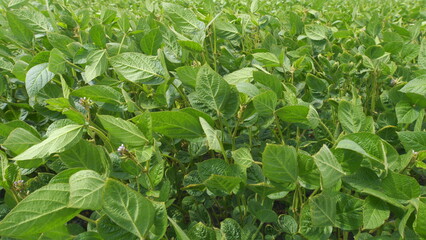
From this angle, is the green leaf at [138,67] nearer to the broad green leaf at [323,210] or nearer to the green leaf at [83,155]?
the green leaf at [83,155]

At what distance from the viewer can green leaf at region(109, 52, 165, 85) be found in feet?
2.84

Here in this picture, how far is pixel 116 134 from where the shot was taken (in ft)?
2.29

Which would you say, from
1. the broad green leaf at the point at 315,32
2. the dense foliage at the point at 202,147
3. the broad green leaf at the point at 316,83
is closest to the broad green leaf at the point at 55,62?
the dense foliage at the point at 202,147

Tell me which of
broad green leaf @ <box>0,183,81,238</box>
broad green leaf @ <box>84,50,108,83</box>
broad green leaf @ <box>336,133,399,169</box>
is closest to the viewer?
broad green leaf @ <box>0,183,81,238</box>

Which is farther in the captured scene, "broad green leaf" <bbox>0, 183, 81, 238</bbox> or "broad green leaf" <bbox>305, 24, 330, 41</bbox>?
"broad green leaf" <bbox>305, 24, 330, 41</bbox>

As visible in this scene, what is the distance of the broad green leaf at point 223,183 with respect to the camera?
2.27 ft

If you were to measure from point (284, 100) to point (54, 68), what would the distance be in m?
0.66

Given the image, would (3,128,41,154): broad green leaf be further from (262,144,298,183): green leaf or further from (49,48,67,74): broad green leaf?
(262,144,298,183): green leaf

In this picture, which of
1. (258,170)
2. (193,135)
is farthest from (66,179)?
→ (258,170)

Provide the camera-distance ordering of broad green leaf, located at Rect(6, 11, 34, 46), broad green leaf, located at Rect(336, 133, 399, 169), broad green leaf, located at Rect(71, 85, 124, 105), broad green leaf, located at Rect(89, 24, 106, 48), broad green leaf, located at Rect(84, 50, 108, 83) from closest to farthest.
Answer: broad green leaf, located at Rect(336, 133, 399, 169) → broad green leaf, located at Rect(71, 85, 124, 105) → broad green leaf, located at Rect(84, 50, 108, 83) → broad green leaf, located at Rect(89, 24, 106, 48) → broad green leaf, located at Rect(6, 11, 34, 46)

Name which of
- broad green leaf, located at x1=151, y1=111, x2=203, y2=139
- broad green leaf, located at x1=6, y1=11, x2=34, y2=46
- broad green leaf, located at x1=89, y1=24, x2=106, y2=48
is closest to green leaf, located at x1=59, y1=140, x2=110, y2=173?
broad green leaf, located at x1=151, y1=111, x2=203, y2=139

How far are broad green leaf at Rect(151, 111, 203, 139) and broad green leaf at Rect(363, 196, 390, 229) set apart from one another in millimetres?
376

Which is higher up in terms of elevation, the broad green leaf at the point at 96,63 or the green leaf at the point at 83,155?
the broad green leaf at the point at 96,63

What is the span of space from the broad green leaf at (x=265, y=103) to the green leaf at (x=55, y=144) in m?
0.39
